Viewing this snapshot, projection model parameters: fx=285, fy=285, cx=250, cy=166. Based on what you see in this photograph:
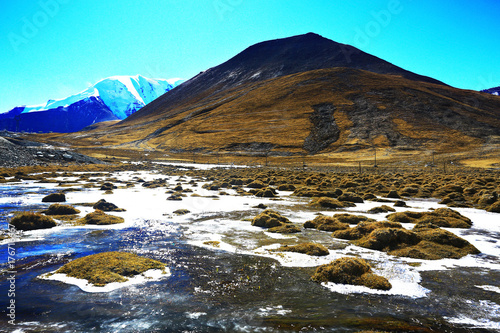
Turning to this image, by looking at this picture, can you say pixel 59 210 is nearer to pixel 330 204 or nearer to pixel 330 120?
pixel 330 204

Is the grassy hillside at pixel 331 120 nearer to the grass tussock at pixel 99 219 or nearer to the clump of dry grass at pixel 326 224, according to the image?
the clump of dry grass at pixel 326 224

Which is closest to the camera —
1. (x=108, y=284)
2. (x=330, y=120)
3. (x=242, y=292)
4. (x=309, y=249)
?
(x=242, y=292)

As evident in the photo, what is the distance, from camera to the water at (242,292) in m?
6.64

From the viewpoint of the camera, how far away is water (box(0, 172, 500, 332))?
6.64 metres

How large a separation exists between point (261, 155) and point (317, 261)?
95101 mm

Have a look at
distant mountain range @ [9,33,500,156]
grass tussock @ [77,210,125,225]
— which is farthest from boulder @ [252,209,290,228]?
distant mountain range @ [9,33,500,156]

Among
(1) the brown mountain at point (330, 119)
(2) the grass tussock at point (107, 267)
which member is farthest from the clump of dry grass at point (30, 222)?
(1) the brown mountain at point (330, 119)

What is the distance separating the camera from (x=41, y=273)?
30.9ft

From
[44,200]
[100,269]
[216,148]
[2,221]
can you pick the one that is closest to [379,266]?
[100,269]

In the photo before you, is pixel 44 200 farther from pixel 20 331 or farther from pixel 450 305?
pixel 450 305

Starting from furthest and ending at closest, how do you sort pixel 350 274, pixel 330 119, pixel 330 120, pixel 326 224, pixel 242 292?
pixel 330 119
pixel 330 120
pixel 326 224
pixel 350 274
pixel 242 292

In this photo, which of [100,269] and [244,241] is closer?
[100,269]

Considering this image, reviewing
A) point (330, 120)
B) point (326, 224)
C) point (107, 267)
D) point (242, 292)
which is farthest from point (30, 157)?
point (330, 120)

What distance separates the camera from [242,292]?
27.2 ft
